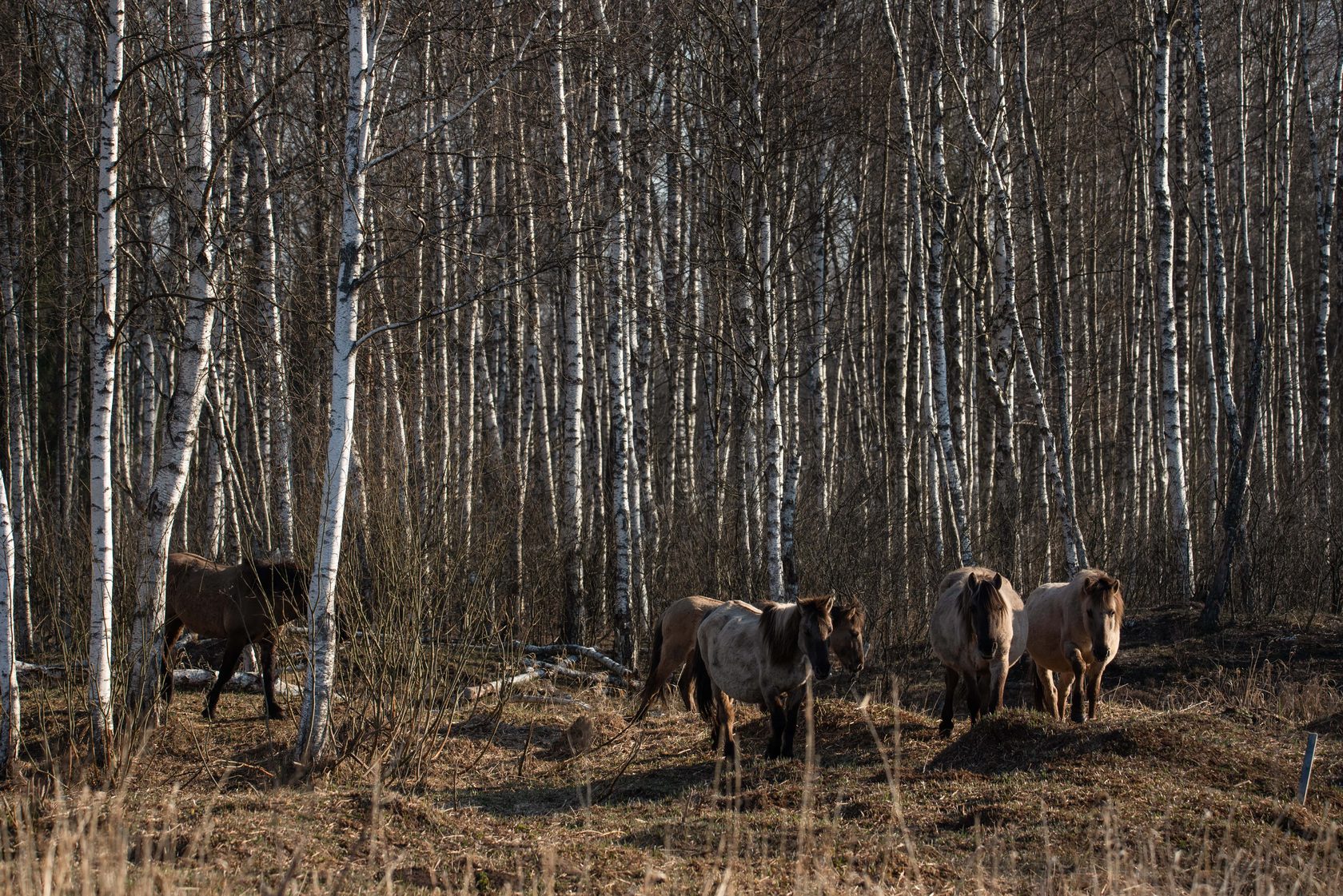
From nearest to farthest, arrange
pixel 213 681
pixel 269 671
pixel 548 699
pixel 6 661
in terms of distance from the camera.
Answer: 1. pixel 6 661
2. pixel 269 671
3. pixel 548 699
4. pixel 213 681

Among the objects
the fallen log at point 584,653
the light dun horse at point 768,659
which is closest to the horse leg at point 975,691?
the light dun horse at point 768,659

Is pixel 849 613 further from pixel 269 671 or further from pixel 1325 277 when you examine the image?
pixel 1325 277

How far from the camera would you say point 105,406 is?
709 centimetres

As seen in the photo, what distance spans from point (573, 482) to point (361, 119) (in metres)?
7.11

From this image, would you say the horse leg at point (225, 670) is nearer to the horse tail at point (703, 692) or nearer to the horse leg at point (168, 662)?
the horse leg at point (168, 662)

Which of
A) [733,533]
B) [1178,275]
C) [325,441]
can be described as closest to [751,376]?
[733,533]

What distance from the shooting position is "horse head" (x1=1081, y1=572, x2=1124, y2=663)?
853 cm

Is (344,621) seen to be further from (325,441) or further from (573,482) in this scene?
(573,482)

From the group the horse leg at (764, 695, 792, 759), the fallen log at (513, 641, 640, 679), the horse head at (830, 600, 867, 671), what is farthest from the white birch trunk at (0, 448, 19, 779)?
the fallen log at (513, 641, 640, 679)

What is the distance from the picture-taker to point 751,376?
11.9m

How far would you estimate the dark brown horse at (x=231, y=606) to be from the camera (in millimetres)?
9070

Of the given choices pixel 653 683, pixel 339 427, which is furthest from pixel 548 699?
pixel 339 427

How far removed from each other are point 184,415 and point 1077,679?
6976 millimetres

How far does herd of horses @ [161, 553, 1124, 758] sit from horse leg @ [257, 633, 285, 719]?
0.04 ft
